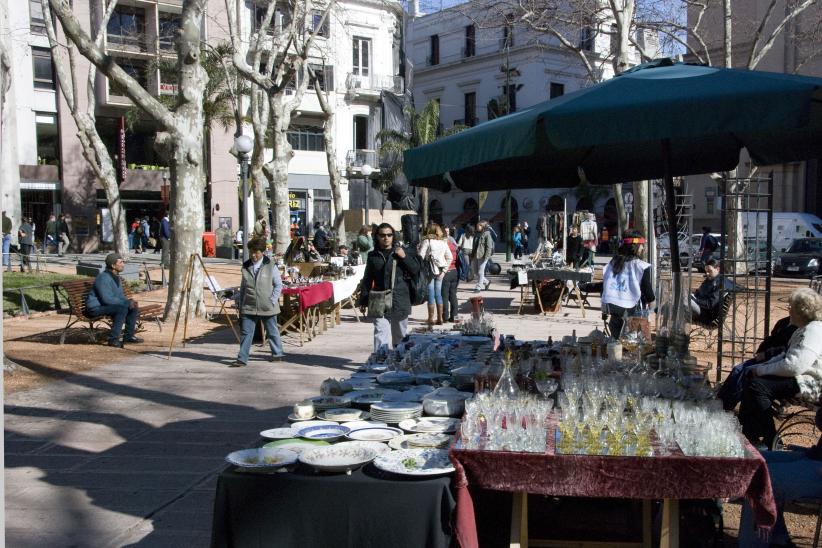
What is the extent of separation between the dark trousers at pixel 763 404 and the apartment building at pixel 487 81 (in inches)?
1556

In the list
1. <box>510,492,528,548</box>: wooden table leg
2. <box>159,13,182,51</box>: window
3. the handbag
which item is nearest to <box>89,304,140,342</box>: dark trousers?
the handbag

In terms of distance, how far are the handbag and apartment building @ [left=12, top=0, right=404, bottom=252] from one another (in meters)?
26.8

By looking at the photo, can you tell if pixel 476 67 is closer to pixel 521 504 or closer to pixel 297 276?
pixel 297 276

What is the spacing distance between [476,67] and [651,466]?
164ft

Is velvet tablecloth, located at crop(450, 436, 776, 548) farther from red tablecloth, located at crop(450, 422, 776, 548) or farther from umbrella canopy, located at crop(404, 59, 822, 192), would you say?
umbrella canopy, located at crop(404, 59, 822, 192)

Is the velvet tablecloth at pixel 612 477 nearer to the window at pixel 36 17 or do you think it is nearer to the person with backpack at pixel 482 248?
the person with backpack at pixel 482 248

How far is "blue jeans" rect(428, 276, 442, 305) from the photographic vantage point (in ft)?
43.4

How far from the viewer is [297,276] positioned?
43.7 ft

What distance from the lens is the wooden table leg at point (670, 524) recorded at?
338 cm

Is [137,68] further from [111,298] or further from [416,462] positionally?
[416,462]

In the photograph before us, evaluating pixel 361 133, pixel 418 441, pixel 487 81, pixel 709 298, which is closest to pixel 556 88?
pixel 487 81

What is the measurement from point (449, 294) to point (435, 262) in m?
0.83

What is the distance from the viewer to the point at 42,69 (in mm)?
36625

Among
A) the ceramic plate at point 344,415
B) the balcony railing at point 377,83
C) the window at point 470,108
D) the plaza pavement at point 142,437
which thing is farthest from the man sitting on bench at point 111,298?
the window at point 470,108
